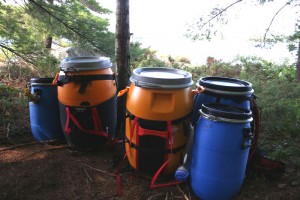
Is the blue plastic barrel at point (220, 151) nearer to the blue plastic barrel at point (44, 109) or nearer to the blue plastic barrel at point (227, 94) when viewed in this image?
the blue plastic barrel at point (227, 94)

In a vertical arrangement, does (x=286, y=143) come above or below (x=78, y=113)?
below

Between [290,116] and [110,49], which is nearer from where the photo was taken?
[290,116]

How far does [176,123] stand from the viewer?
240cm

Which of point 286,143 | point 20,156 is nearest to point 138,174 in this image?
point 20,156

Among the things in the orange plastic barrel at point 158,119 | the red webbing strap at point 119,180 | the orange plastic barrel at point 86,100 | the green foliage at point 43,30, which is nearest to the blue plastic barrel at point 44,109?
the orange plastic barrel at point 86,100

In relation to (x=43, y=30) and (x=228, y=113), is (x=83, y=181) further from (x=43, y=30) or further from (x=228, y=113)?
(x=43, y=30)

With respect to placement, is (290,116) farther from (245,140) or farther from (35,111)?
(35,111)

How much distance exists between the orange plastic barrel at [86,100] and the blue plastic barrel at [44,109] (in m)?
0.27

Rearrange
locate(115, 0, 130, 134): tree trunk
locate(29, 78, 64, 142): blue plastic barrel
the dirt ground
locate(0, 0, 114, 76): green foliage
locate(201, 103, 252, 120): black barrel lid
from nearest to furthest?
locate(201, 103, 252, 120): black barrel lid → the dirt ground → locate(29, 78, 64, 142): blue plastic barrel → locate(115, 0, 130, 134): tree trunk → locate(0, 0, 114, 76): green foliage

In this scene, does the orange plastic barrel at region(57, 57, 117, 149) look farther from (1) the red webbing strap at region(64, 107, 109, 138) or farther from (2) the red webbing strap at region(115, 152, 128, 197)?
(2) the red webbing strap at region(115, 152, 128, 197)

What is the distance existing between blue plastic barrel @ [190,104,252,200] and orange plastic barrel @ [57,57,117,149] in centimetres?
120

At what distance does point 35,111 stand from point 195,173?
→ 2.08m

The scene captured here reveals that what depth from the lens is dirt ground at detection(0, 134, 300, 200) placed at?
2309 millimetres

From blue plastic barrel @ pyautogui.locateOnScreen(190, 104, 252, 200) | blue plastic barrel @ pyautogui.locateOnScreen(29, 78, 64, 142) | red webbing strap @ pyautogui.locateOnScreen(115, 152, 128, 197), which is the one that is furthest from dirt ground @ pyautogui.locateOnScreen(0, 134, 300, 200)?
blue plastic barrel @ pyautogui.locateOnScreen(29, 78, 64, 142)
